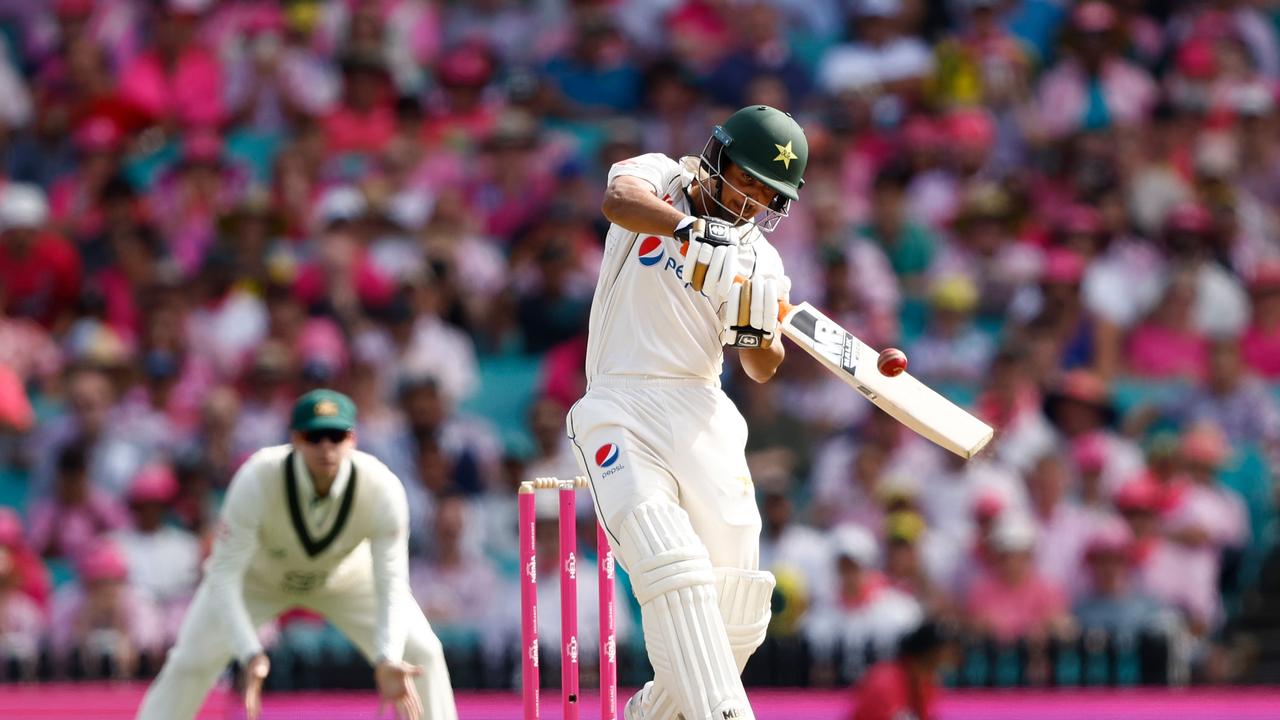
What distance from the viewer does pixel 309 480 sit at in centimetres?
572

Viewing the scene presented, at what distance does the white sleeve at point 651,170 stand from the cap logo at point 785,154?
28cm

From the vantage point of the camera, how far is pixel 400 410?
874cm

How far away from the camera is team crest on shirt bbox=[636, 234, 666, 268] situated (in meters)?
4.78

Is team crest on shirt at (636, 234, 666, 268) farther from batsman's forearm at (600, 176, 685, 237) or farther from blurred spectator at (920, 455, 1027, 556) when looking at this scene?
blurred spectator at (920, 455, 1027, 556)

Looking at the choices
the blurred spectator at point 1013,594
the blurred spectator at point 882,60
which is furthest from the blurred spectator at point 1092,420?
the blurred spectator at point 882,60

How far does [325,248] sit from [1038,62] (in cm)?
381

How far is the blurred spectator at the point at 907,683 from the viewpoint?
5566 mm

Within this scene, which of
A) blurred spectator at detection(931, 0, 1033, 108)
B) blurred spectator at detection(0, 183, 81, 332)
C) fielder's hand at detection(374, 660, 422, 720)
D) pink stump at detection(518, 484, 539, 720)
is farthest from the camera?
blurred spectator at detection(931, 0, 1033, 108)

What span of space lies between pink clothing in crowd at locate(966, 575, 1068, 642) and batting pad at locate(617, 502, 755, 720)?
134 inches

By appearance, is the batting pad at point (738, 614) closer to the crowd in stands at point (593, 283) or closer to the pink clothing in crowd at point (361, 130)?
the crowd in stands at point (593, 283)

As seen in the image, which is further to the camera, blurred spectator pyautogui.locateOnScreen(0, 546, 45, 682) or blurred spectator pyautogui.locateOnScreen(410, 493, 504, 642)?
blurred spectator pyautogui.locateOnScreen(410, 493, 504, 642)

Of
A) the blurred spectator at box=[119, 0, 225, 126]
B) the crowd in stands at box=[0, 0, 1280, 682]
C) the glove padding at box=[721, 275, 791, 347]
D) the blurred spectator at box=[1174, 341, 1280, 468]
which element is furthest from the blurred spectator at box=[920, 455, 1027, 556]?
the blurred spectator at box=[119, 0, 225, 126]

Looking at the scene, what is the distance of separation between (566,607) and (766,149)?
1210 millimetres

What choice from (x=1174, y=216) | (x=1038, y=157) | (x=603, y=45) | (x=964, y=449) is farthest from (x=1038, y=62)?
(x=964, y=449)
